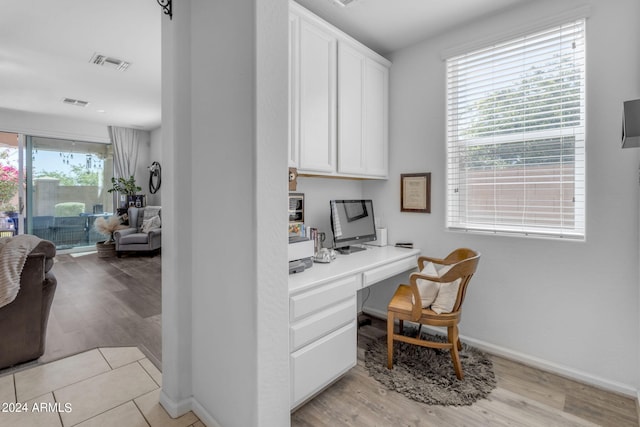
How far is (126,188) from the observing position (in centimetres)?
671

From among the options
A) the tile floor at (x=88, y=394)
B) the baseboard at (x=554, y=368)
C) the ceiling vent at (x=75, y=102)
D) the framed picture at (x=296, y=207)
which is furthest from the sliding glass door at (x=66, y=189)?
the baseboard at (x=554, y=368)

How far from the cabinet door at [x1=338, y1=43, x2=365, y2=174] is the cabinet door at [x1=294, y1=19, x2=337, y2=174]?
0.08 metres

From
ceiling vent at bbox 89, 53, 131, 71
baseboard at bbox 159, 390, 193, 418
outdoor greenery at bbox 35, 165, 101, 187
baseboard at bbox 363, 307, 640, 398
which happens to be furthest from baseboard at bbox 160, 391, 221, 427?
outdoor greenery at bbox 35, 165, 101, 187

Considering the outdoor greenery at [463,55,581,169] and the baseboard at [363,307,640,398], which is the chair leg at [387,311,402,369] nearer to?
the baseboard at [363,307,640,398]

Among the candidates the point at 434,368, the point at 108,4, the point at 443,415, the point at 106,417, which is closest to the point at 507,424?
the point at 443,415

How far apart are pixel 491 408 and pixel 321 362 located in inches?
40.3

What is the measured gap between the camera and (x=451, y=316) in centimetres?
207

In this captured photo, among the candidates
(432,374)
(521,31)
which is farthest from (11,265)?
(521,31)

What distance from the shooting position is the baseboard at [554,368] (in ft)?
6.54

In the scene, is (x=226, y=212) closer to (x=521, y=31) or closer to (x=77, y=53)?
(x=521, y=31)

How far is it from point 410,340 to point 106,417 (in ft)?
6.06

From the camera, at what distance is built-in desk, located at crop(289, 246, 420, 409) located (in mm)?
1689

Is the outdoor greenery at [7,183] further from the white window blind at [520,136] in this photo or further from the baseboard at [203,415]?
the white window blind at [520,136]

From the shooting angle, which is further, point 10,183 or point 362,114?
point 10,183
